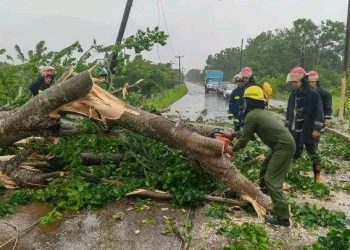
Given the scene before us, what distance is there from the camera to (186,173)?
5871 mm

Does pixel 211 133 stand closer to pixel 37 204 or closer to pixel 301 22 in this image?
pixel 37 204

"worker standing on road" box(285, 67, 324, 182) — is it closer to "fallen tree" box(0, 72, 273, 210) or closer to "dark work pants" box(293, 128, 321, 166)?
"dark work pants" box(293, 128, 321, 166)

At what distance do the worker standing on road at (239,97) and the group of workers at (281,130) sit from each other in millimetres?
101

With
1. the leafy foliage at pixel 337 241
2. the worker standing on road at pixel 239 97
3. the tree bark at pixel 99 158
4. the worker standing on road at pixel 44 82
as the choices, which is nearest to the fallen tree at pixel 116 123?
the tree bark at pixel 99 158

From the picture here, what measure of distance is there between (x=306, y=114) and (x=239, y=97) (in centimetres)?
312

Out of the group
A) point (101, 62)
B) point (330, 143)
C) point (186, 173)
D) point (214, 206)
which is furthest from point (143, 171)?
point (330, 143)

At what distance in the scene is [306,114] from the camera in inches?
297

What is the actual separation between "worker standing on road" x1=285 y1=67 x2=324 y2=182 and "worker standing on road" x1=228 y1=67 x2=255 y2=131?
196cm

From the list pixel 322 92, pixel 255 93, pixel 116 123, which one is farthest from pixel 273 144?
pixel 322 92

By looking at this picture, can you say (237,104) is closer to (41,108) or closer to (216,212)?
(216,212)

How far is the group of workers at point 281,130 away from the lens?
17.5 feet

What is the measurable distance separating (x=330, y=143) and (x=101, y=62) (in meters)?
6.54

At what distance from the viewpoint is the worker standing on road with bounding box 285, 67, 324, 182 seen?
738cm

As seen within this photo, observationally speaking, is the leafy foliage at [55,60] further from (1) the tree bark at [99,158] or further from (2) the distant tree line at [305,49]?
(2) the distant tree line at [305,49]
